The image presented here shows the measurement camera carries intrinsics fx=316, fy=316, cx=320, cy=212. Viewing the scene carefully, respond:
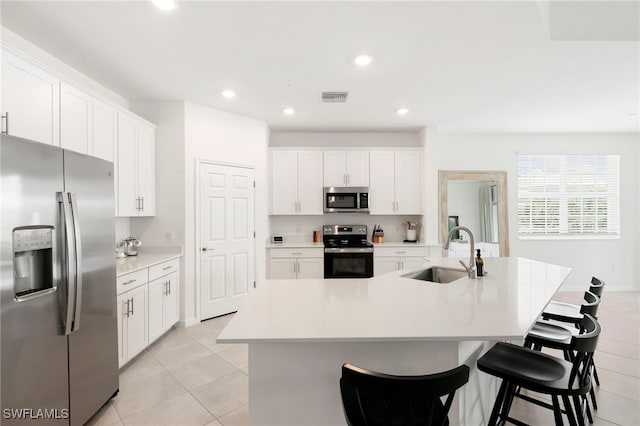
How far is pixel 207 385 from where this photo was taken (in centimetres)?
250

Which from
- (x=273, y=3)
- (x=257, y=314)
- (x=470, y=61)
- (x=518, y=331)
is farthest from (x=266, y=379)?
(x=470, y=61)

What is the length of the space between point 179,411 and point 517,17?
3.59m

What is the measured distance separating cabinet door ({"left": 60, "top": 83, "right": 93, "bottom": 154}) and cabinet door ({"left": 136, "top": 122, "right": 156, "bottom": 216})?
73 cm

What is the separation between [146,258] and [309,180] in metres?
2.58

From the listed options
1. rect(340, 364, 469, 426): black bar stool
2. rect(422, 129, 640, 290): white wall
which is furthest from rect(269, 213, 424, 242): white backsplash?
rect(340, 364, 469, 426): black bar stool

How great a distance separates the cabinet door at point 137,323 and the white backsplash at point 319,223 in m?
→ 2.55

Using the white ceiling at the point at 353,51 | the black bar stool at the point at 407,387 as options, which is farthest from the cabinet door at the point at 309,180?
the black bar stool at the point at 407,387

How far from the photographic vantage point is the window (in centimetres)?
550

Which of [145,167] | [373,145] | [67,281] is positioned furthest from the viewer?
[373,145]

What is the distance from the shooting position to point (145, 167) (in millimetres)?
3588

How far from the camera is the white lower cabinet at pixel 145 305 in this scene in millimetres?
2631

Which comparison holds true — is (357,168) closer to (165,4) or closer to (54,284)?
(165,4)

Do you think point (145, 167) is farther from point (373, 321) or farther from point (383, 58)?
point (373, 321)

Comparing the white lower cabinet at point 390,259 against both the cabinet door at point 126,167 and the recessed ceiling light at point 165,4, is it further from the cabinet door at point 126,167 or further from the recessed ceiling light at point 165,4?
the recessed ceiling light at point 165,4
